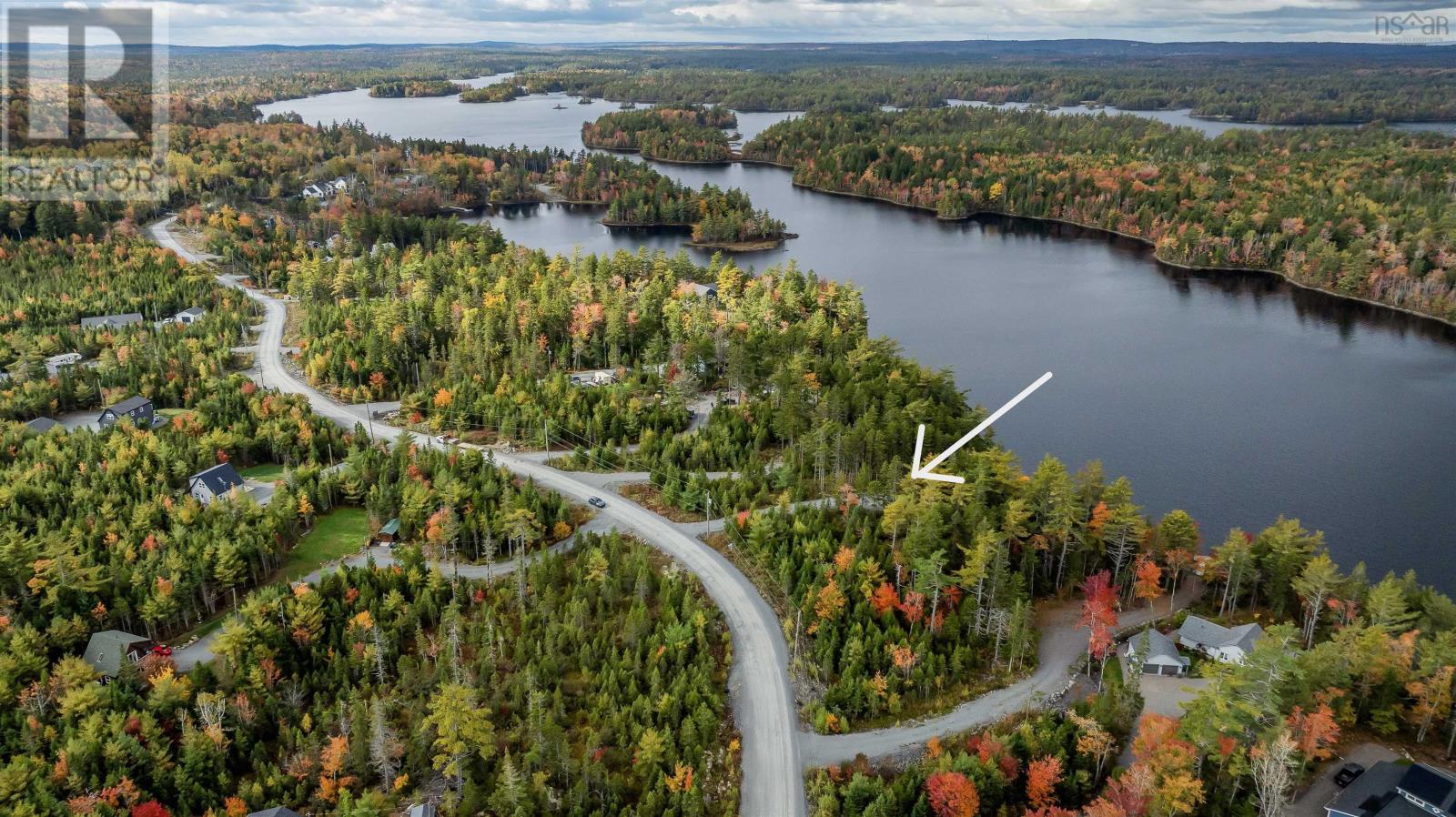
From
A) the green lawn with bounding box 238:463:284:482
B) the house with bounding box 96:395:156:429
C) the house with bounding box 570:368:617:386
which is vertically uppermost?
the house with bounding box 570:368:617:386

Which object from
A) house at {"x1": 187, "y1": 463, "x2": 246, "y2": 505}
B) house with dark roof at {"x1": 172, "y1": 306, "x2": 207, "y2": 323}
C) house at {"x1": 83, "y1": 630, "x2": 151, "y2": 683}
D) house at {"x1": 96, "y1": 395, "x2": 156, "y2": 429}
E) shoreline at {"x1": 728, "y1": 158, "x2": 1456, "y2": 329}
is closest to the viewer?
house at {"x1": 83, "y1": 630, "x2": 151, "y2": 683}

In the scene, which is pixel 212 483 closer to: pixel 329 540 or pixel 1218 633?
pixel 329 540

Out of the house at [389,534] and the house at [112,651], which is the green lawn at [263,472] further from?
the house at [112,651]

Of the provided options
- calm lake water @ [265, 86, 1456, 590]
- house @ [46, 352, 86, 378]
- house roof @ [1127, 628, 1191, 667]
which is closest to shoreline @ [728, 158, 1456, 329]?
calm lake water @ [265, 86, 1456, 590]

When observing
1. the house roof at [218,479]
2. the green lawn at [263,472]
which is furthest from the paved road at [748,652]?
the house roof at [218,479]

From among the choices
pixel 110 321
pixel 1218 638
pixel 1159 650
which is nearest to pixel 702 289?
pixel 110 321

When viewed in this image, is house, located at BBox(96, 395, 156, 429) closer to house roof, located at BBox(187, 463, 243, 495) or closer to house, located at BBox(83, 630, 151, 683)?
house roof, located at BBox(187, 463, 243, 495)
